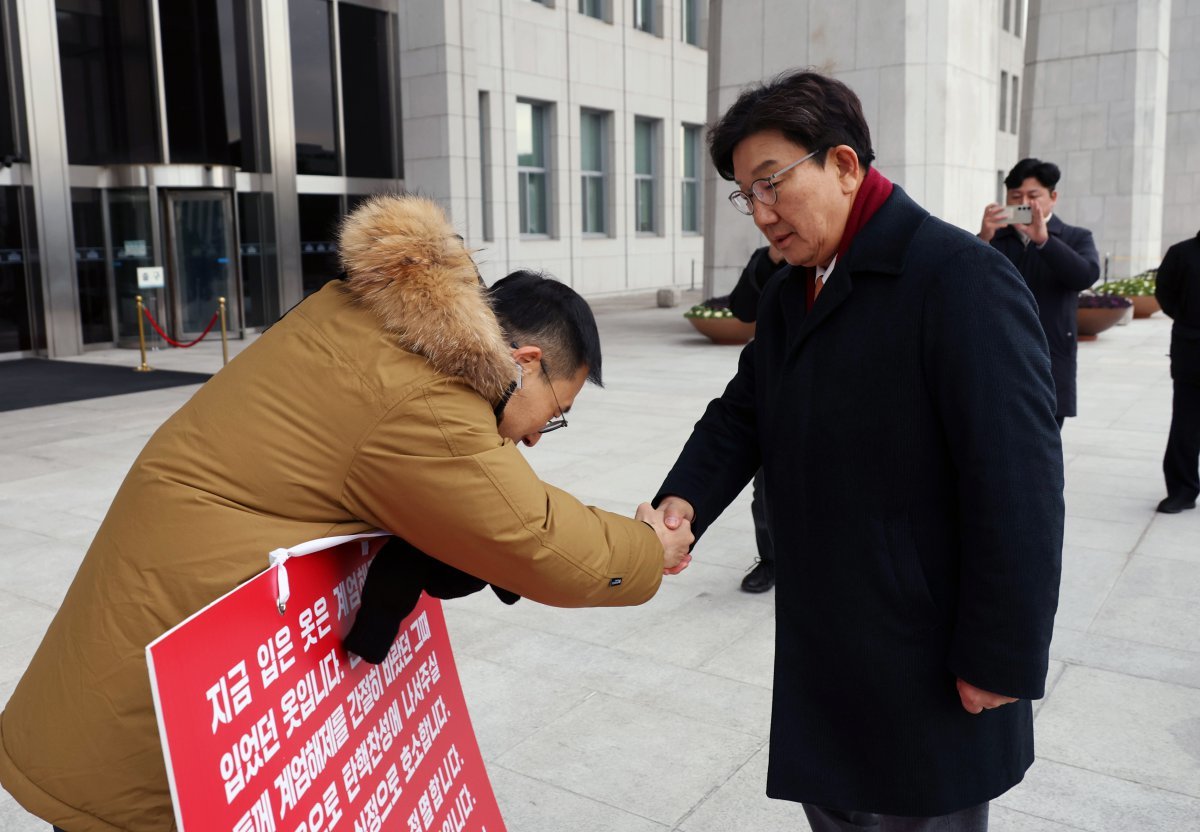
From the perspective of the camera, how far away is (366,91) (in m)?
20.4

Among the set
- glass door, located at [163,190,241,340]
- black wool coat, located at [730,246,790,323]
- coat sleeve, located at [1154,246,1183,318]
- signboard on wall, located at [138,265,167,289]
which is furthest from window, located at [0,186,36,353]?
coat sleeve, located at [1154,246,1183,318]

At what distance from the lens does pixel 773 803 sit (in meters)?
3.38

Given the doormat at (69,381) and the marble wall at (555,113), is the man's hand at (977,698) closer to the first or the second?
the doormat at (69,381)

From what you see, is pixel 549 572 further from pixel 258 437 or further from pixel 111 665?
pixel 111 665

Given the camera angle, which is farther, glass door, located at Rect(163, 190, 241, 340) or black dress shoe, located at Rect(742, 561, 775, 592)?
glass door, located at Rect(163, 190, 241, 340)

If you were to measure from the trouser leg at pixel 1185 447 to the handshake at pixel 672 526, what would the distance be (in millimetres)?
5328

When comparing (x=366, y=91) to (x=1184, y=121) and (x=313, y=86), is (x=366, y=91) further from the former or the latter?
(x=1184, y=121)

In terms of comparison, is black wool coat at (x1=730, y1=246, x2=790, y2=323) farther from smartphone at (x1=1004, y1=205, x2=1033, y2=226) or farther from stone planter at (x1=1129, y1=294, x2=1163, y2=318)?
stone planter at (x1=1129, y1=294, x2=1163, y2=318)

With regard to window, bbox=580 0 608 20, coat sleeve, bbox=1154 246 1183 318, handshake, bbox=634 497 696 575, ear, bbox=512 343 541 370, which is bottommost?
handshake, bbox=634 497 696 575

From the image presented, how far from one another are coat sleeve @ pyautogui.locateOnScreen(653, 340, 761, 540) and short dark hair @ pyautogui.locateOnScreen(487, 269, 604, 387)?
1.95 ft

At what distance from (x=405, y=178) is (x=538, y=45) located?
16.1 ft

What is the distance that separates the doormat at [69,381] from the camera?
40.0 ft

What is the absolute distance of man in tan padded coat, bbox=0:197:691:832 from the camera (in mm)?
1854

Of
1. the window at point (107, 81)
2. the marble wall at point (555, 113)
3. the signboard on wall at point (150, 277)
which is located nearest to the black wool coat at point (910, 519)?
the signboard on wall at point (150, 277)
